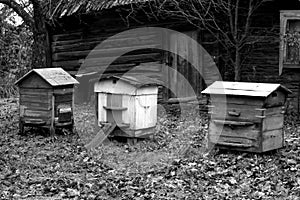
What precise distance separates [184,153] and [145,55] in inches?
236

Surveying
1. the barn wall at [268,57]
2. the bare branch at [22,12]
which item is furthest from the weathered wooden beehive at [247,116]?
the bare branch at [22,12]

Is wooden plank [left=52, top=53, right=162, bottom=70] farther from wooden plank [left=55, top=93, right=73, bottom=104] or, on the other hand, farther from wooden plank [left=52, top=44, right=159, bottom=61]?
wooden plank [left=55, top=93, right=73, bottom=104]

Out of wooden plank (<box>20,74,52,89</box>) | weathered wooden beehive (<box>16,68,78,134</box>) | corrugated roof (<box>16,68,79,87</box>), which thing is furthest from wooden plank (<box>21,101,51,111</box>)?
corrugated roof (<box>16,68,79,87</box>)

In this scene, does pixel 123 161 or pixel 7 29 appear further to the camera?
pixel 7 29

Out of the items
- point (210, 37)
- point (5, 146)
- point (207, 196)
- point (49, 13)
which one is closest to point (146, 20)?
point (210, 37)

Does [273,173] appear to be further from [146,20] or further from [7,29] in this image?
[7,29]

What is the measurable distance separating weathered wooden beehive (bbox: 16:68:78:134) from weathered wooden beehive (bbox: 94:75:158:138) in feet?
2.79

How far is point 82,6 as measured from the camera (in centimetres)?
1433

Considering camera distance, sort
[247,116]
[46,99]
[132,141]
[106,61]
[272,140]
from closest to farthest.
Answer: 1. [247,116]
2. [272,140]
3. [132,141]
4. [46,99]
5. [106,61]

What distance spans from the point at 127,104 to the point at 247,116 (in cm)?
219

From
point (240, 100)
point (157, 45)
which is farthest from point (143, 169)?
point (157, 45)

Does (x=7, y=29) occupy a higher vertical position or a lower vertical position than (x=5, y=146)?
higher

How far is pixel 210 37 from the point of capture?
1284 cm

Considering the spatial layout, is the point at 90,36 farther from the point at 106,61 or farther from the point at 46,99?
the point at 46,99
